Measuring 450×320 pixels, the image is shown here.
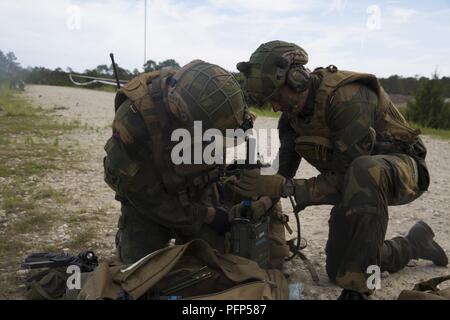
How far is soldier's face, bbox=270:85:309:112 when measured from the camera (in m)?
3.36

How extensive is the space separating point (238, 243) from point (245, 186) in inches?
17.2

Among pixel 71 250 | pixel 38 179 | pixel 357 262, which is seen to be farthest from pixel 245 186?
pixel 38 179

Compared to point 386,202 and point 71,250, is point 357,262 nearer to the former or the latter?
point 386,202

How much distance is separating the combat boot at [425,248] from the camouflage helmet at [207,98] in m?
1.79

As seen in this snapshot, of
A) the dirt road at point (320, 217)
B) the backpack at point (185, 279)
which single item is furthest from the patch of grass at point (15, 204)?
the backpack at point (185, 279)

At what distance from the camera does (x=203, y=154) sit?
306 cm

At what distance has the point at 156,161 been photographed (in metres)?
3.24

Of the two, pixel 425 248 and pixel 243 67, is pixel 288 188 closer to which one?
pixel 243 67

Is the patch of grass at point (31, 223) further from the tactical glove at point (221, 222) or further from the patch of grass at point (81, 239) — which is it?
the tactical glove at point (221, 222)

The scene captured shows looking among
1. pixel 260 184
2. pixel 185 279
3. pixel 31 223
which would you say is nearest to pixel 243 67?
pixel 260 184

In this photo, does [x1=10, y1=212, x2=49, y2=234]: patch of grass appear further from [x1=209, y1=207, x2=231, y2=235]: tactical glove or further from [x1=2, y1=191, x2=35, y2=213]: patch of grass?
[x1=209, y1=207, x2=231, y2=235]: tactical glove

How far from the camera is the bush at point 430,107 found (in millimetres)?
18828

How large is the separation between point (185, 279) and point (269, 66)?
5.08 feet

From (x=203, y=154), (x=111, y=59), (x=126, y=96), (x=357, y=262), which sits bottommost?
(x=357, y=262)
